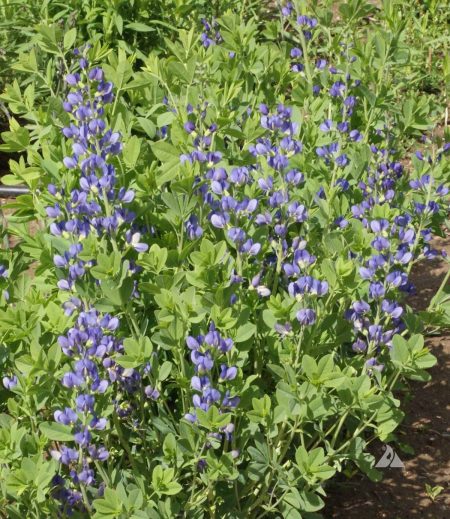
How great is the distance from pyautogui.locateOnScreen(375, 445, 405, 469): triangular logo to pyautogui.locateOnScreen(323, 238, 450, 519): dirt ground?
0.08 m

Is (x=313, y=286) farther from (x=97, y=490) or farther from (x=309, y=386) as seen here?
(x=97, y=490)

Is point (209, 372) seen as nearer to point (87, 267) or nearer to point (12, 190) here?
point (87, 267)

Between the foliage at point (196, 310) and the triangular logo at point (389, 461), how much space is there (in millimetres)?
195

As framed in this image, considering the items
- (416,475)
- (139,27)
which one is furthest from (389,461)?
(139,27)

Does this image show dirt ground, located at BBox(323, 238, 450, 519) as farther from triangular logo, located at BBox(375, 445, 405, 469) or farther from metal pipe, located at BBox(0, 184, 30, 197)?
metal pipe, located at BBox(0, 184, 30, 197)

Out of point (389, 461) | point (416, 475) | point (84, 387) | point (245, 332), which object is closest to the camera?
point (84, 387)

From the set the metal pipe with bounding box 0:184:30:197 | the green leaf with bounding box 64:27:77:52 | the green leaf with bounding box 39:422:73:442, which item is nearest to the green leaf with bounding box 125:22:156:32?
the metal pipe with bounding box 0:184:30:197

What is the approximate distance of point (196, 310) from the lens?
2.53 meters

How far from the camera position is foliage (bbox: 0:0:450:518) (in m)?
2.41

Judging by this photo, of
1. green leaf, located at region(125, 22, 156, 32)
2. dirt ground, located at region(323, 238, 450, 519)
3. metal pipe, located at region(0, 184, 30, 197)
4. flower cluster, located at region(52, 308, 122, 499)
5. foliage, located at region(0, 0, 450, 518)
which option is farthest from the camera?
green leaf, located at region(125, 22, 156, 32)

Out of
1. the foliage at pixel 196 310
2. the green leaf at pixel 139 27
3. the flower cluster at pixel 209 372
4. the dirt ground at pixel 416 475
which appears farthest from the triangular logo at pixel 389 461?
the green leaf at pixel 139 27

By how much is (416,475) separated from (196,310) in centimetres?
136

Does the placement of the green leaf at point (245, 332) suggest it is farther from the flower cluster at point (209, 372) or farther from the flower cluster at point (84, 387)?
the flower cluster at point (84, 387)

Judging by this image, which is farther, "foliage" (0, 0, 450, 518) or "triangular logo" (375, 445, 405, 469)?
"triangular logo" (375, 445, 405, 469)
